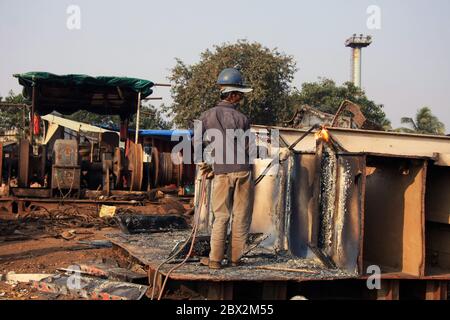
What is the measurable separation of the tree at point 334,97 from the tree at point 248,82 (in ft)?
11.4

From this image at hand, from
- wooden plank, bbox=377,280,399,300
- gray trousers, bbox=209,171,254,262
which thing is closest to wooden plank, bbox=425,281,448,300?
wooden plank, bbox=377,280,399,300

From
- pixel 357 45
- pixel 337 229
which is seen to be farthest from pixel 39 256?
pixel 357 45

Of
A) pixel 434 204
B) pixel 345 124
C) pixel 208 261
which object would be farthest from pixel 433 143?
pixel 208 261

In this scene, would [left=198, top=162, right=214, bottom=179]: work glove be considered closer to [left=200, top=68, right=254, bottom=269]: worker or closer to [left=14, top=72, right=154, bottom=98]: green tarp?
[left=200, top=68, right=254, bottom=269]: worker

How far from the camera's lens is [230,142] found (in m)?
4.93

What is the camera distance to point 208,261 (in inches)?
193

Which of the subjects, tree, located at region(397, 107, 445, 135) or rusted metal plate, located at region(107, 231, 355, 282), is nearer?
rusted metal plate, located at region(107, 231, 355, 282)

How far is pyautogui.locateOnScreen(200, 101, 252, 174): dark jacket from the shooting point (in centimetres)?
495

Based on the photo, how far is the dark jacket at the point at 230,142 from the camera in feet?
16.2

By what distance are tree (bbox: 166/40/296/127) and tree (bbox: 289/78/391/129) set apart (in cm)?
348

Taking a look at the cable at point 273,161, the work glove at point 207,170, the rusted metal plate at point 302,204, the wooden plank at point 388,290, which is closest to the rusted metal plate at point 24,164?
the cable at point 273,161

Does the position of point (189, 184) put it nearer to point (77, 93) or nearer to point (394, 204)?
point (77, 93)

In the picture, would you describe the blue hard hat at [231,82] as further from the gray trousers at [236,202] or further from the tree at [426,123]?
the tree at [426,123]
